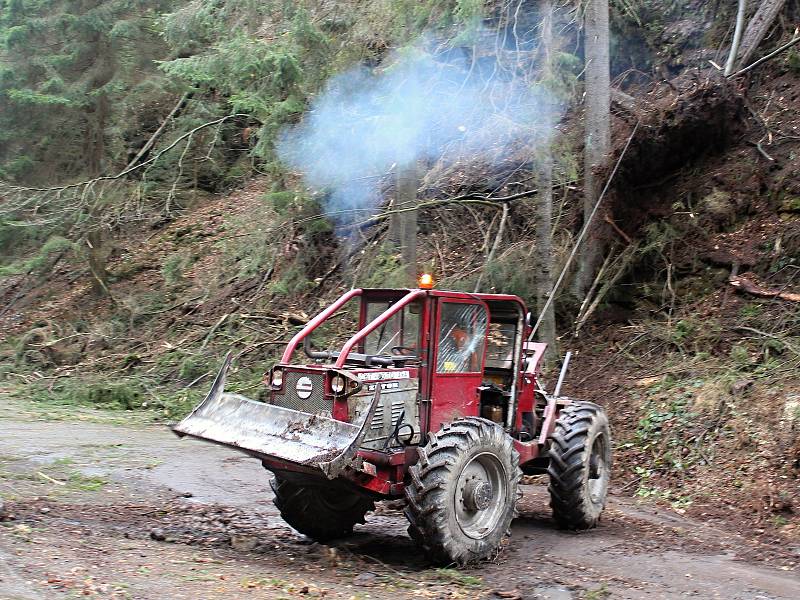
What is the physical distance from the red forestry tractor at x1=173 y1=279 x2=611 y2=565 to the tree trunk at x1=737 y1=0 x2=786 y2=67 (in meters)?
9.58

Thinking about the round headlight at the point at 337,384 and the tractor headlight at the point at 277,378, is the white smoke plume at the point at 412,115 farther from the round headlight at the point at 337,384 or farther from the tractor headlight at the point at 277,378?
the round headlight at the point at 337,384

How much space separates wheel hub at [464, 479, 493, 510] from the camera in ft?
23.6

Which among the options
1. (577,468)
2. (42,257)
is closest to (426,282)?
(577,468)

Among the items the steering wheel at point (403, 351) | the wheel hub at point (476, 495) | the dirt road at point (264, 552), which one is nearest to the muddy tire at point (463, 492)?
the wheel hub at point (476, 495)

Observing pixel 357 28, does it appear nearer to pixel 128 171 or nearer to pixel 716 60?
pixel 716 60

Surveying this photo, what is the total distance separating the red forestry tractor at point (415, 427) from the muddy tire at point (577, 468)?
0.6 inches

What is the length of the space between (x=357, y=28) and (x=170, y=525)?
8.53 metres

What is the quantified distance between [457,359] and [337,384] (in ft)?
4.71

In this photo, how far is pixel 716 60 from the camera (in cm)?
1644

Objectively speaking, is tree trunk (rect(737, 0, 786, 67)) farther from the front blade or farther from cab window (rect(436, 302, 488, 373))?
the front blade

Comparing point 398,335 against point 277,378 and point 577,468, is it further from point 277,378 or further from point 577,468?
point 577,468

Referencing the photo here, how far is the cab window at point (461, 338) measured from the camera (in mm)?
7785

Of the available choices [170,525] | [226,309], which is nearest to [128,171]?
[226,309]

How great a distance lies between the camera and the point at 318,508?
26.3 feet
